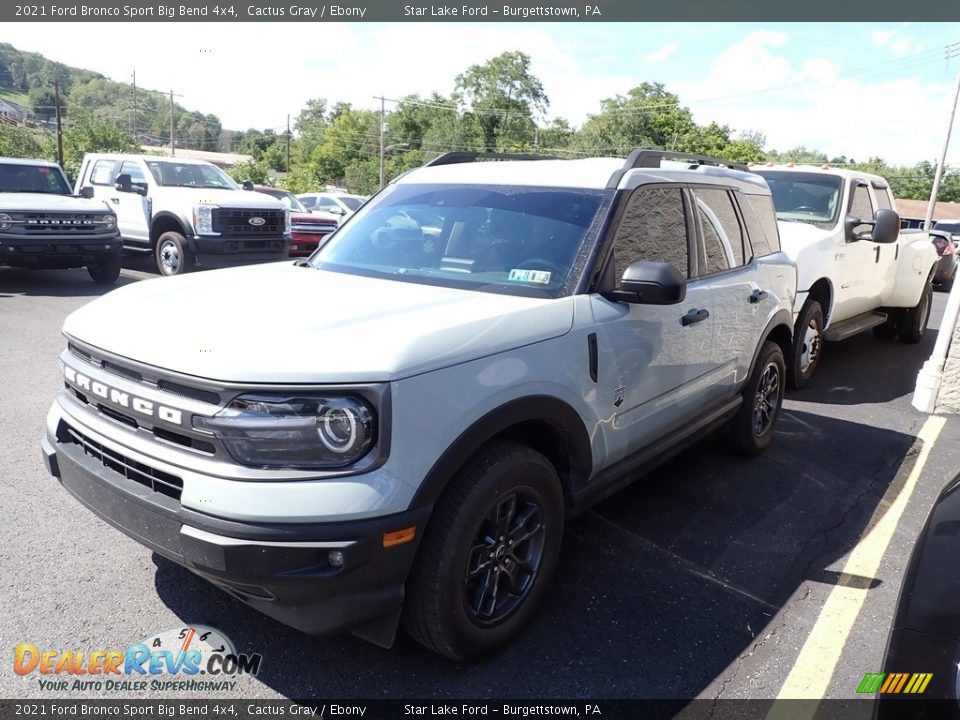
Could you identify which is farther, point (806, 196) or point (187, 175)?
point (187, 175)

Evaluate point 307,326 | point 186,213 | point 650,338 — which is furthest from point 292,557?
point 186,213

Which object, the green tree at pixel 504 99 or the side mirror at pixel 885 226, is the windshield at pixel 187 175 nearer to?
the side mirror at pixel 885 226

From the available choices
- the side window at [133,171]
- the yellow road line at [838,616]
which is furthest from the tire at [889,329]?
the side window at [133,171]

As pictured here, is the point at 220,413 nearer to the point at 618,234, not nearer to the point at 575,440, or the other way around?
the point at 575,440

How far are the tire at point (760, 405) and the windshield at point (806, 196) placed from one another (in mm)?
3028

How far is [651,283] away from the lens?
10.3 feet

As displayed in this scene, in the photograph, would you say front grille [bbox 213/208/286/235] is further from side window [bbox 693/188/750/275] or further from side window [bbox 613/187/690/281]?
side window [bbox 613/187/690/281]

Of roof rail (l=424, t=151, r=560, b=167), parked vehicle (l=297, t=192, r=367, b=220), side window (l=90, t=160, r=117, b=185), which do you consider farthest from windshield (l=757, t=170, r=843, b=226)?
parked vehicle (l=297, t=192, r=367, b=220)

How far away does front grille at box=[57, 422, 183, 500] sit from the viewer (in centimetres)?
246

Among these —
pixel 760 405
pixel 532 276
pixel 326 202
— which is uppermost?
pixel 326 202

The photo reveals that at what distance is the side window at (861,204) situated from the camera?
789 cm

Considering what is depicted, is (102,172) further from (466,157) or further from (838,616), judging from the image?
(838,616)

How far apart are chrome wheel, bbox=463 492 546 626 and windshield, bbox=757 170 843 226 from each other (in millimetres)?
5841

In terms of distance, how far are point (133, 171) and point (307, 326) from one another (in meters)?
12.0
